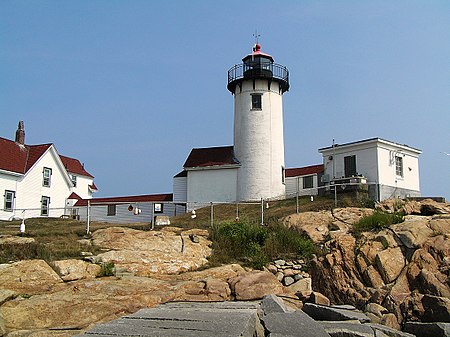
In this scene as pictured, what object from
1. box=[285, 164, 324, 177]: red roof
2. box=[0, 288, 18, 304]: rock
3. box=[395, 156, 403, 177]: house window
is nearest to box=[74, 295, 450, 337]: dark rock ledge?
box=[0, 288, 18, 304]: rock

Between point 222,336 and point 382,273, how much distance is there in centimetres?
980

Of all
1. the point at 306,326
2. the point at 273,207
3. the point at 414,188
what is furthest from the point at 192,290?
the point at 414,188

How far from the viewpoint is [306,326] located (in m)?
8.64

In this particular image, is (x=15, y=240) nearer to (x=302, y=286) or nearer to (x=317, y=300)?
(x=302, y=286)

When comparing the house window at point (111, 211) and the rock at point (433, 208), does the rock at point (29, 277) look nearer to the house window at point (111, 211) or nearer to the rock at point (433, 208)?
the rock at point (433, 208)

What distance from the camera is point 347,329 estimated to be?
9508mm

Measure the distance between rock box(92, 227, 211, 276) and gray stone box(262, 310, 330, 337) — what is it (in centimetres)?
591

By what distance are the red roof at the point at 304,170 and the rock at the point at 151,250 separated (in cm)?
1687

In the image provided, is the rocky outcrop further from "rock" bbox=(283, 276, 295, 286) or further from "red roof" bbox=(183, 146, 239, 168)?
"red roof" bbox=(183, 146, 239, 168)

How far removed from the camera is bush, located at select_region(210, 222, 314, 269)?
645 inches

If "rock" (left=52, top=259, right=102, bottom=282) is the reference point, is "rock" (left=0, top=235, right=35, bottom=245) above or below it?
above

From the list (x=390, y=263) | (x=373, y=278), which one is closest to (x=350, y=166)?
(x=390, y=263)

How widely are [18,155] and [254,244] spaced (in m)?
23.7

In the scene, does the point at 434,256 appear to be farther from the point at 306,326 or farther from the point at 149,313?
the point at 149,313
